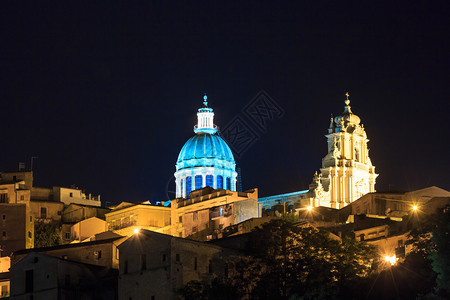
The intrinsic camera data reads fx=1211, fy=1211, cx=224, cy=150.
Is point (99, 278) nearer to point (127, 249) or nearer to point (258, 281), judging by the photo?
point (127, 249)

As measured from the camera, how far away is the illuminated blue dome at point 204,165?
5315 inches

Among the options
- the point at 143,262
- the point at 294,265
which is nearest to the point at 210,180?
the point at 294,265

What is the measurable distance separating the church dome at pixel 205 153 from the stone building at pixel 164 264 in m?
56.9

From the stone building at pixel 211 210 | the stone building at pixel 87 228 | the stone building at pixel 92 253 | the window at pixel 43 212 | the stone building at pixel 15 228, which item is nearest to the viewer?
the stone building at pixel 92 253

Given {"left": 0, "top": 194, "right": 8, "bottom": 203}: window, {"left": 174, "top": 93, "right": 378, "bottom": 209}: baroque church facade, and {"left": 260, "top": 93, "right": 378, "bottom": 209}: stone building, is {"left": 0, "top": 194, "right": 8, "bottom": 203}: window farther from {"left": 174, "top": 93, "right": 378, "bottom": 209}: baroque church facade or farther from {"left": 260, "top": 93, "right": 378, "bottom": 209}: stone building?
{"left": 260, "top": 93, "right": 378, "bottom": 209}: stone building

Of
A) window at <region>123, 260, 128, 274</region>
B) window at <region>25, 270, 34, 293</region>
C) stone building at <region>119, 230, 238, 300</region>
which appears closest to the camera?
stone building at <region>119, 230, 238, 300</region>

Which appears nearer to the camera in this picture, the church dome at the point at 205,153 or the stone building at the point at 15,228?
the stone building at the point at 15,228

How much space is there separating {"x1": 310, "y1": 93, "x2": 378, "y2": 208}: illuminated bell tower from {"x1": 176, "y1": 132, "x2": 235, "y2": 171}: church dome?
10.4 meters

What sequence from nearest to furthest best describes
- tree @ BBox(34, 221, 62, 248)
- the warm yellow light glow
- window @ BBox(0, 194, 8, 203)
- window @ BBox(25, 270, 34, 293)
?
the warm yellow light glow
window @ BBox(25, 270, 34, 293)
tree @ BBox(34, 221, 62, 248)
window @ BBox(0, 194, 8, 203)

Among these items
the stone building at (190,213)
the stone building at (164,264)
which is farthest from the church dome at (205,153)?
the stone building at (164,264)

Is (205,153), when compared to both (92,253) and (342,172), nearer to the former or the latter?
(342,172)

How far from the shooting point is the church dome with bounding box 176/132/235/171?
5344 inches

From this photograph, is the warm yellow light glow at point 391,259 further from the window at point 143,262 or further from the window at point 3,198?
the window at point 3,198

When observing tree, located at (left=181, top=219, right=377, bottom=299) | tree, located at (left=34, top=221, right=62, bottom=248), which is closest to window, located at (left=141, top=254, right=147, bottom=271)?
tree, located at (left=181, top=219, right=377, bottom=299)
